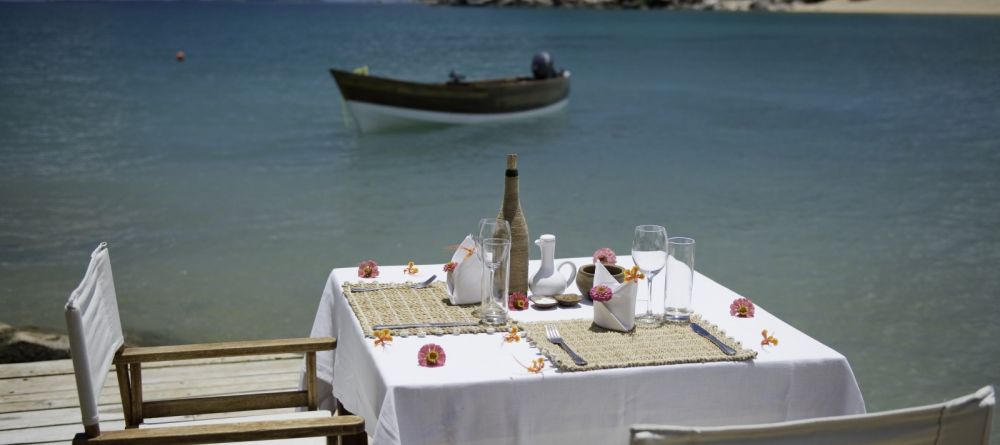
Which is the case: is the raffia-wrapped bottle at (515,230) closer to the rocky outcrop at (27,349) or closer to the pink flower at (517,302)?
the pink flower at (517,302)

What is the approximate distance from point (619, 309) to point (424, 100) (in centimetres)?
1673

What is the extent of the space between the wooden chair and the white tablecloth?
6.7 inches

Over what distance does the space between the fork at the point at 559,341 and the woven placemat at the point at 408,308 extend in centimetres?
13

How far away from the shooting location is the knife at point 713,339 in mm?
2402

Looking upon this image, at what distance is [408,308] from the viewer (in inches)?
109

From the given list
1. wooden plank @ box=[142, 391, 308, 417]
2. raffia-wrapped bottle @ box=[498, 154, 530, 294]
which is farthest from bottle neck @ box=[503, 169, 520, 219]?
wooden plank @ box=[142, 391, 308, 417]

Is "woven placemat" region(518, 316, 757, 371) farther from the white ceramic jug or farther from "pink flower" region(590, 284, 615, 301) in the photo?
the white ceramic jug

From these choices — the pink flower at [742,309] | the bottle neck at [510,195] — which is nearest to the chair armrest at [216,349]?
the bottle neck at [510,195]

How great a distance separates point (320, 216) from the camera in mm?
10891

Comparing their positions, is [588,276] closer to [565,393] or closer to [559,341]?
[559,341]

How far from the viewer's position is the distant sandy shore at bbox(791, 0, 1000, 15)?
9747 centimetres

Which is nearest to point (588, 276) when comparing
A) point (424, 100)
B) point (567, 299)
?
point (567, 299)

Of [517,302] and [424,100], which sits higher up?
[517,302]

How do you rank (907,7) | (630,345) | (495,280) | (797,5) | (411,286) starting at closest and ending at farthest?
(630,345)
(495,280)
(411,286)
(907,7)
(797,5)
